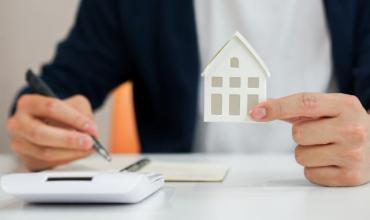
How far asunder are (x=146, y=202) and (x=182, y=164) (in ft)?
0.88

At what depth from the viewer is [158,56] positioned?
113cm

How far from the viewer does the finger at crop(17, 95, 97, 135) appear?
0.80 metres

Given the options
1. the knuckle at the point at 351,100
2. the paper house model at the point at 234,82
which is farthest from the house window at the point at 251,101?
the knuckle at the point at 351,100

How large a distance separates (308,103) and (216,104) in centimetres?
10

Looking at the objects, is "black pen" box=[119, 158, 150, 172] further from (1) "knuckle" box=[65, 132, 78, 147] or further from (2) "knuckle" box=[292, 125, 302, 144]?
(2) "knuckle" box=[292, 125, 302, 144]

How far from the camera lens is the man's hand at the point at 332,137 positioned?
1.98 feet

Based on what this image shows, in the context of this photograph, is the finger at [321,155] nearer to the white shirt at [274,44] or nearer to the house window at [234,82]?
the house window at [234,82]

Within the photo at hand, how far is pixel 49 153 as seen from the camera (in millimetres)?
816

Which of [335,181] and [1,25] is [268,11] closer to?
[335,181]

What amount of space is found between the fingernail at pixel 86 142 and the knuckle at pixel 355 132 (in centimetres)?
33

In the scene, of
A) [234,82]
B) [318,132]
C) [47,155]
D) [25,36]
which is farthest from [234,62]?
[25,36]

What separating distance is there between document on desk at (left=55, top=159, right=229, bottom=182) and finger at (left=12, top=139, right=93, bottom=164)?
0.9 inches

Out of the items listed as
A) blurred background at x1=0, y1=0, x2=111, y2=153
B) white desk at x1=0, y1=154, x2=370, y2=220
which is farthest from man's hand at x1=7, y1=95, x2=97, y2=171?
blurred background at x1=0, y1=0, x2=111, y2=153

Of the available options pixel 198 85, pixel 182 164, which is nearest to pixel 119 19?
pixel 198 85
